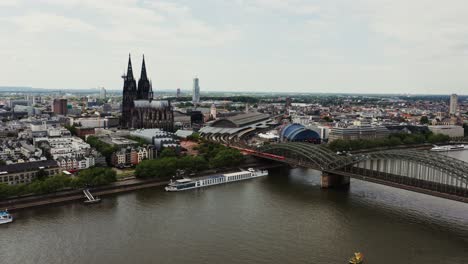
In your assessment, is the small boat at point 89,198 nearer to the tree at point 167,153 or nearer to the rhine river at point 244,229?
the rhine river at point 244,229

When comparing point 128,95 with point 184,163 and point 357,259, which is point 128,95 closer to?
point 184,163

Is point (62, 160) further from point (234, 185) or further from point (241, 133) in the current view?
point (241, 133)

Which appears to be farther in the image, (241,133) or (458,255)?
(241,133)

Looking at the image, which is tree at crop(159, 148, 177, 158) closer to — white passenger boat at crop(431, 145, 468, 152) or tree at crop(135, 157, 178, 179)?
tree at crop(135, 157, 178, 179)

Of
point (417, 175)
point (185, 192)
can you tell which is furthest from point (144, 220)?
point (417, 175)

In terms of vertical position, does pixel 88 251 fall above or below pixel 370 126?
below
